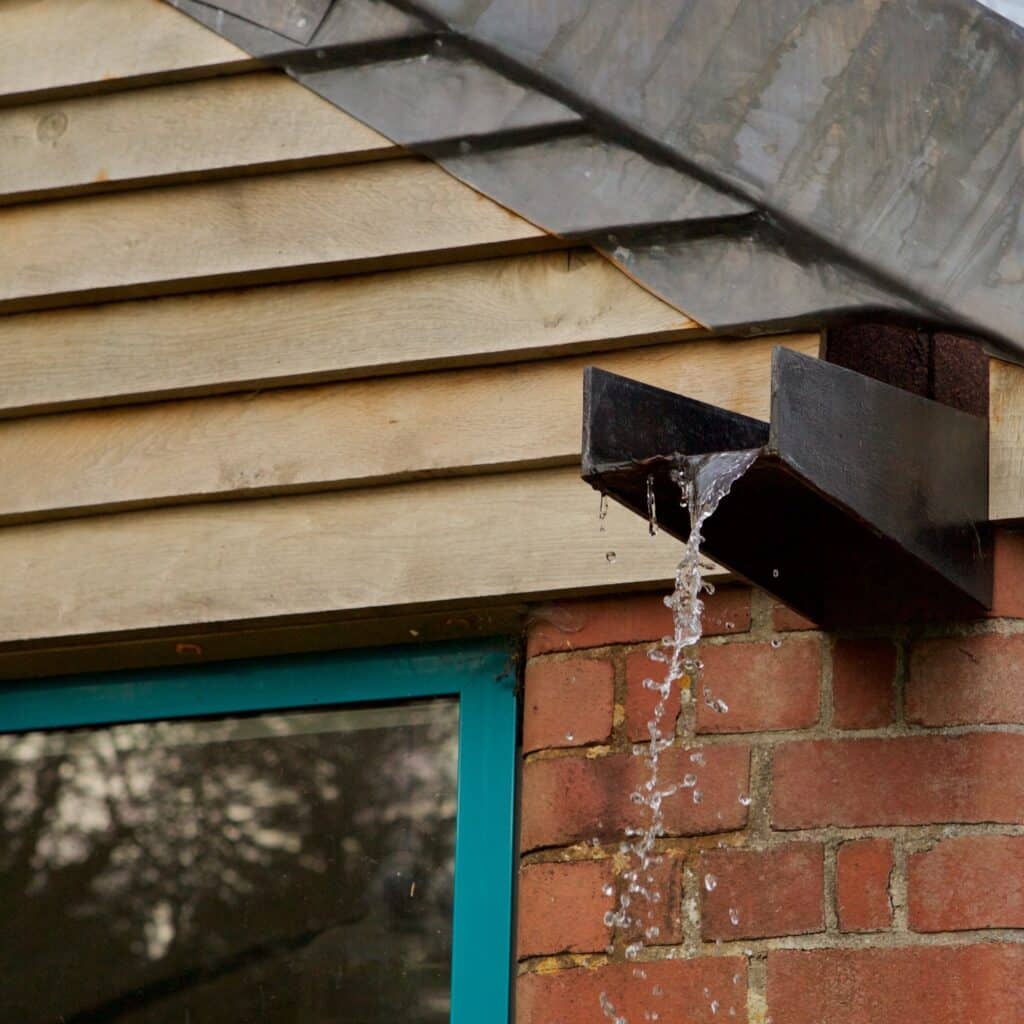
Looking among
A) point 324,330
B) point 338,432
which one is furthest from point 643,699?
point 324,330

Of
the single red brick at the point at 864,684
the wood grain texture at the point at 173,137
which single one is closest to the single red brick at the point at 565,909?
the single red brick at the point at 864,684

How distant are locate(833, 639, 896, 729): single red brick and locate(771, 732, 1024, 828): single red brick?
0.03 metres

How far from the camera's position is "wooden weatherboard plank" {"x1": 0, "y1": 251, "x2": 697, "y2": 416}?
8.68ft

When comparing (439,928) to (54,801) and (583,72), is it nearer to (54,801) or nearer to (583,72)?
(54,801)

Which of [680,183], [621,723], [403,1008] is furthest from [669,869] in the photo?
[680,183]

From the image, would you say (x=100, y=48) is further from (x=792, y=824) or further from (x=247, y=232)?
(x=792, y=824)

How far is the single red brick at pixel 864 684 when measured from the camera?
2416 millimetres

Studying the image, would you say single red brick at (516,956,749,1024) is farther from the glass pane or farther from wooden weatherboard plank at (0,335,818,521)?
wooden weatherboard plank at (0,335,818,521)

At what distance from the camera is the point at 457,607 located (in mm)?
2627

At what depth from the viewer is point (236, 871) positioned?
2750 millimetres

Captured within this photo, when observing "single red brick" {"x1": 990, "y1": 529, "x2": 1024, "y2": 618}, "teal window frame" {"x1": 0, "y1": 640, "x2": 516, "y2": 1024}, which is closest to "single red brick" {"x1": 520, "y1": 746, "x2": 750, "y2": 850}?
"teal window frame" {"x1": 0, "y1": 640, "x2": 516, "y2": 1024}

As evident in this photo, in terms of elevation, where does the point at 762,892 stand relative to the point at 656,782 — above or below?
below

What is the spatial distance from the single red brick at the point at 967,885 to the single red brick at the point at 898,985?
30mm

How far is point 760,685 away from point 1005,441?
15.7 inches
